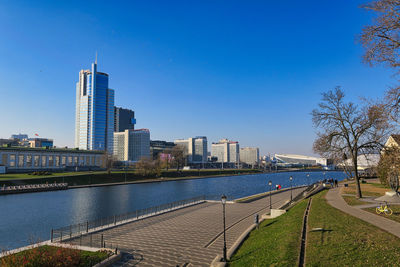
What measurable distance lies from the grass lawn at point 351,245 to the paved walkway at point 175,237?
650 centimetres

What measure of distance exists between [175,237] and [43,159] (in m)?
118

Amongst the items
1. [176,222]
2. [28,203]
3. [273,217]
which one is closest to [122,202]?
[28,203]

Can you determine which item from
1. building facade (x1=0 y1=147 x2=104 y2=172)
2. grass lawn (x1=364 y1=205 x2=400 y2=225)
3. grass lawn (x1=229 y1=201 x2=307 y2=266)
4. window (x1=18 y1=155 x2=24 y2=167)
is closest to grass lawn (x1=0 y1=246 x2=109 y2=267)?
grass lawn (x1=229 y1=201 x2=307 y2=266)

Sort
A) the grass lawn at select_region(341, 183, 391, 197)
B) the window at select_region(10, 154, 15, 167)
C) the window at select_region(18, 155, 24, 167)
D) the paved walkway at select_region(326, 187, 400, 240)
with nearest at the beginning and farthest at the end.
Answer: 1. the paved walkway at select_region(326, 187, 400, 240)
2. the grass lawn at select_region(341, 183, 391, 197)
3. the window at select_region(10, 154, 15, 167)
4. the window at select_region(18, 155, 24, 167)

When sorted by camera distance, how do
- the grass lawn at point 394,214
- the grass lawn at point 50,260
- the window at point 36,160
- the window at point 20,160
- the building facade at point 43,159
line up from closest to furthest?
the grass lawn at point 50,260, the grass lawn at point 394,214, the building facade at point 43,159, the window at point 20,160, the window at point 36,160

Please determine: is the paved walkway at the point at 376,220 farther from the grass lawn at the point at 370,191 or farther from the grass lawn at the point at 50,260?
the grass lawn at the point at 50,260

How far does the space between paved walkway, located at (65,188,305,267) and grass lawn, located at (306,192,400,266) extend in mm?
6501

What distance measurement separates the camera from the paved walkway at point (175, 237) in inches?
677

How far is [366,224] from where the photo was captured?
59.0 feet

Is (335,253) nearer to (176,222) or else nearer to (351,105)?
(176,222)

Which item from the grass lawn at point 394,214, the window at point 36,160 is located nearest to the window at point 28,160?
the window at point 36,160

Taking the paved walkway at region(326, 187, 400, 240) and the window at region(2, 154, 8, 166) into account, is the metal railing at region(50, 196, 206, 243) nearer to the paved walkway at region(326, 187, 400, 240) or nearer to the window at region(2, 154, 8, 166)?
the paved walkway at region(326, 187, 400, 240)

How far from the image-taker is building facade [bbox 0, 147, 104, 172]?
10744 centimetres

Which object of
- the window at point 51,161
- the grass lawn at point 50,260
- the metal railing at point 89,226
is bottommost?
the metal railing at point 89,226
